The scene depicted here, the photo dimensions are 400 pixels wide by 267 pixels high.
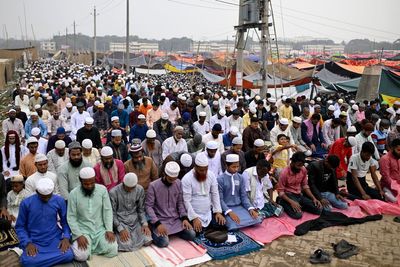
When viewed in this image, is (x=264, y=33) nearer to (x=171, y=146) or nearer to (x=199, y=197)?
(x=171, y=146)

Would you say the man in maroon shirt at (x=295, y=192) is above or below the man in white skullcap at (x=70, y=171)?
below

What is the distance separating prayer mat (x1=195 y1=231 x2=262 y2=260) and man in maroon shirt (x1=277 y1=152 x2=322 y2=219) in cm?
106

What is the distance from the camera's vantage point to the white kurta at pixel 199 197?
4.98m

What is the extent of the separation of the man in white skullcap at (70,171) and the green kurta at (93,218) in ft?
2.33

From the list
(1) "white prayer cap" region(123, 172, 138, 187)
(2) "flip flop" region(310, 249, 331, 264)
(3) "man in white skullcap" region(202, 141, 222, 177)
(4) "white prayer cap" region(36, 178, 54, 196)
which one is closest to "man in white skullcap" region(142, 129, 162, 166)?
(3) "man in white skullcap" region(202, 141, 222, 177)

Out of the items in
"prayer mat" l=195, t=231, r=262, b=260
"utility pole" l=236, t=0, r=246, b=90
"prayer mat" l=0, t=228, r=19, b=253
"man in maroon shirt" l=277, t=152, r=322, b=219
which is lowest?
"prayer mat" l=195, t=231, r=262, b=260

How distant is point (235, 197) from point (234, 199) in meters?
0.03

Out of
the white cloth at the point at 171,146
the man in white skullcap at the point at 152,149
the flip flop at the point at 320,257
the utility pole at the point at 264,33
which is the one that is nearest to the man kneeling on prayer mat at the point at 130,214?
the man in white skullcap at the point at 152,149

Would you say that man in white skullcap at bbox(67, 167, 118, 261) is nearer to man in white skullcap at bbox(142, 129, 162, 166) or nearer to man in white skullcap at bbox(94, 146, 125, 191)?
man in white skullcap at bbox(94, 146, 125, 191)

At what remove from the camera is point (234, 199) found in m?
5.45

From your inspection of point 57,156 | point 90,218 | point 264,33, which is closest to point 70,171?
point 57,156

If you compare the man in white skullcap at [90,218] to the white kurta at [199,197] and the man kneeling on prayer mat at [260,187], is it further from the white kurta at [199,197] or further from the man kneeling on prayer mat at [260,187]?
the man kneeling on prayer mat at [260,187]

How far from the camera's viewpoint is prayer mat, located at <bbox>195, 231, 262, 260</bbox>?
180 inches

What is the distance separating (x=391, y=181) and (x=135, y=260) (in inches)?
182
